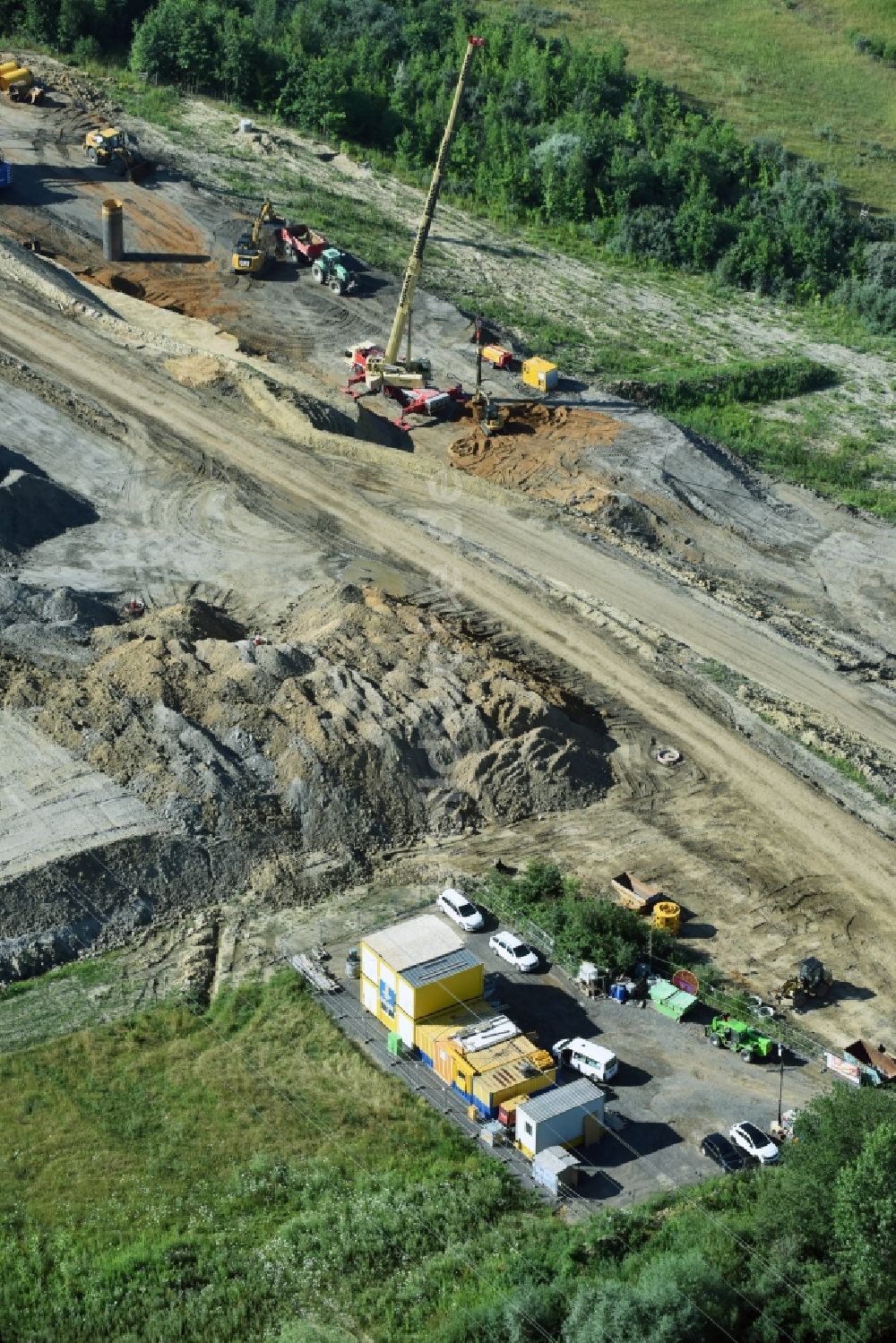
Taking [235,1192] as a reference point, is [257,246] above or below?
above

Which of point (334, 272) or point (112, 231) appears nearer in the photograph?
point (112, 231)

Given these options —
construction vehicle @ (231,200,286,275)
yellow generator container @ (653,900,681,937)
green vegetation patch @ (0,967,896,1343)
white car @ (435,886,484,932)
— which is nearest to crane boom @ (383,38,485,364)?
construction vehicle @ (231,200,286,275)

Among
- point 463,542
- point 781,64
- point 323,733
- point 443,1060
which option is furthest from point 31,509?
point 781,64

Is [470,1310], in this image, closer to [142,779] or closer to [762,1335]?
[762,1335]

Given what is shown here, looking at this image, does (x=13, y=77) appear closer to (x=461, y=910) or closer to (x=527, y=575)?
(x=527, y=575)

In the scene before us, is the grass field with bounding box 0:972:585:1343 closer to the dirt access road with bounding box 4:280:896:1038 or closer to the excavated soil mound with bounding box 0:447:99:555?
the dirt access road with bounding box 4:280:896:1038

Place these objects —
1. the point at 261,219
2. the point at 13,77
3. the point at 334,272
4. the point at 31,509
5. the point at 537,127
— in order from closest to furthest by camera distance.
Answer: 1. the point at 31,509
2. the point at 334,272
3. the point at 261,219
4. the point at 13,77
5. the point at 537,127


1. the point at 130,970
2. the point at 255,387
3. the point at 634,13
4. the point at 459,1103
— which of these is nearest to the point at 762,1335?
the point at 459,1103
